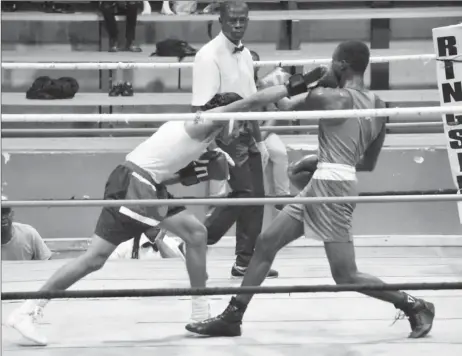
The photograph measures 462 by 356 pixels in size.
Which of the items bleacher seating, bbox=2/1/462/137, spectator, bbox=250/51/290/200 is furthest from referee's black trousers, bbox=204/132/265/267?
bleacher seating, bbox=2/1/462/137

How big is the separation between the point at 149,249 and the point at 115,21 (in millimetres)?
2619

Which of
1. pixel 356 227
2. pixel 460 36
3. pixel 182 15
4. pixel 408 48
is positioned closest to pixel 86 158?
pixel 356 227

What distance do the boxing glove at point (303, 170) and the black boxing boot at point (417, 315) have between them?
21.1 inches

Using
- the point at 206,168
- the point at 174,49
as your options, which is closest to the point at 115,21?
the point at 174,49

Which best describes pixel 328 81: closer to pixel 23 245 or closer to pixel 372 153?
pixel 372 153

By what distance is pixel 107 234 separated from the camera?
310cm

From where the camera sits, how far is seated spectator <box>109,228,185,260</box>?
16.9 feet

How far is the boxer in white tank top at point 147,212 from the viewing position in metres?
3.06

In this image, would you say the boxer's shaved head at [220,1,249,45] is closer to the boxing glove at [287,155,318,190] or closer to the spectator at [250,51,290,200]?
the boxing glove at [287,155,318,190]

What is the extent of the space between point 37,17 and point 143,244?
2916 mm

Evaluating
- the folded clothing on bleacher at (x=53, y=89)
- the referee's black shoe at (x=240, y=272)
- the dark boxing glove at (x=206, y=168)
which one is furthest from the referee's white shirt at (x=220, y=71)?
the folded clothing on bleacher at (x=53, y=89)

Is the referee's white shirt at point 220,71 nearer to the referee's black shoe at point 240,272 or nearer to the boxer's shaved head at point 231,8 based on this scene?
the boxer's shaved head at point 231,8

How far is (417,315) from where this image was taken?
3119 millimetres

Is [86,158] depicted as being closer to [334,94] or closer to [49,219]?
[49,219]
